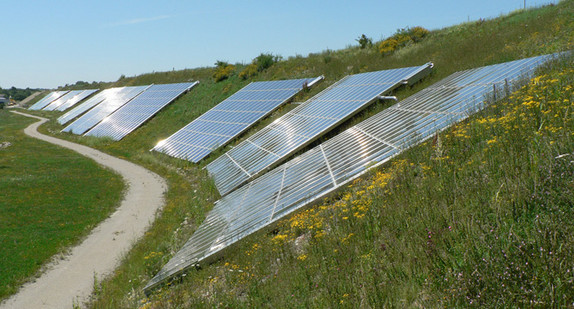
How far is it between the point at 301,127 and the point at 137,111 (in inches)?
1105

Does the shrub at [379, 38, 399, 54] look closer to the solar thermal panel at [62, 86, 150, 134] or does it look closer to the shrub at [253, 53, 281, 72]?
the shrub at [253, 53, 281, 72]

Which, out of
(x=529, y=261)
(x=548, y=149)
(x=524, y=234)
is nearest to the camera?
(x=529, y=261)

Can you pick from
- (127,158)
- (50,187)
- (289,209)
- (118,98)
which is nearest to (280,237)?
(289,209)

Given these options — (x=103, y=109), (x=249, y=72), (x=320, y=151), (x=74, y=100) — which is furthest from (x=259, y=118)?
(x=74, y=100)

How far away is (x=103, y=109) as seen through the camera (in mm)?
52438

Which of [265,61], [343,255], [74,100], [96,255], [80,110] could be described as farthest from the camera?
[74,100]

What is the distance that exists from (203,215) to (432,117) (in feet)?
25.9

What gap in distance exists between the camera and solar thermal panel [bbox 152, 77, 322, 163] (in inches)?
A: 1027

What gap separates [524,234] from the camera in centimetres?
491

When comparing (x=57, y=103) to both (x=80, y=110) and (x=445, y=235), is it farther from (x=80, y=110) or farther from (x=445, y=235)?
(x=445, y=235)

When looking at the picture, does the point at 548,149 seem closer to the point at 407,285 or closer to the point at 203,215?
the point at 407,285

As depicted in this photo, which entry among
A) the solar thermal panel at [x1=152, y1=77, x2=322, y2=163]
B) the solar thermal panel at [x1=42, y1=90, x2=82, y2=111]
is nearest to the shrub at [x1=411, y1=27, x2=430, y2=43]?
the solar thermal panel at [x1=152, y1=77, x2=322, y2=163]

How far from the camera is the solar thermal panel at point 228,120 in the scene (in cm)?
2608

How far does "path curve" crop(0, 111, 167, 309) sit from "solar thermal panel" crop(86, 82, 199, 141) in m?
17.6
